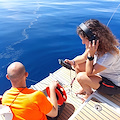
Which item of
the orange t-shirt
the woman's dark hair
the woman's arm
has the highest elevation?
the woman's dark hair

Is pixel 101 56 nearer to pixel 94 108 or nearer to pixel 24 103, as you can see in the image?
pixel 94 108

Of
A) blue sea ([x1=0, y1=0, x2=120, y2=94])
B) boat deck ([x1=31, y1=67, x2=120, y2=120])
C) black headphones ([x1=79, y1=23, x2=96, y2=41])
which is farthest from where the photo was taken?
blue sea ([x1=0, y1=0, x2=120, y2=94])

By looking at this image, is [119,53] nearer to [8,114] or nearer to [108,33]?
[108,33]

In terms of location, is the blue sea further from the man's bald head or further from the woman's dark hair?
the woman's dark hair

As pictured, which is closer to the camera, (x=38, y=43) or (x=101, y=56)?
(x=101, y=56)

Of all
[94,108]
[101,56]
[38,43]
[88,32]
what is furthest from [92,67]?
[38,43]

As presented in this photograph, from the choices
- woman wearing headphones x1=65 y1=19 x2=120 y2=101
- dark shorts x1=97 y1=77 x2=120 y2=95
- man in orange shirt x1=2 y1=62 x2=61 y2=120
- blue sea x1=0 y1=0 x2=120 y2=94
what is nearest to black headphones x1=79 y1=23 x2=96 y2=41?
woman wearing headphones x1=65 y1=19 x2=120 y2=101

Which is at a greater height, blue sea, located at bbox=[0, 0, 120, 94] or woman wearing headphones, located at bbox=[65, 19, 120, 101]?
woman wearing headphones, located at bbox=[65, 19, 120, 101]

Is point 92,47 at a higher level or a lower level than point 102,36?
lower

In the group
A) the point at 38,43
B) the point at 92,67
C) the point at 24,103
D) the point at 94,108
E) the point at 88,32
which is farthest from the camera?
the point at 38,43

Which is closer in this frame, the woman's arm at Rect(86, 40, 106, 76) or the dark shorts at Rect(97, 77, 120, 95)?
the woman's arm at Rect(86, 40, 106, 76)

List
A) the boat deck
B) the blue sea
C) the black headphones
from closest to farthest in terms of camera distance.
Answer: the black headphones → the boat deck → the blue sea

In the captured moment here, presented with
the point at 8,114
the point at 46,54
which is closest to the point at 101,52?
the point at 8,114

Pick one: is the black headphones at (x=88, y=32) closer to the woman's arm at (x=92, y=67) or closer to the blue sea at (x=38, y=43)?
the woman's arm at (x=92, y=67)
